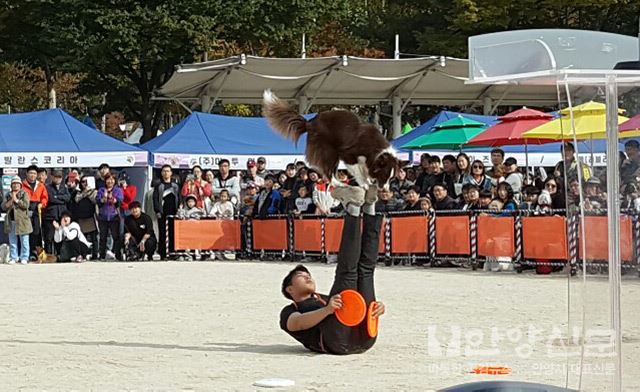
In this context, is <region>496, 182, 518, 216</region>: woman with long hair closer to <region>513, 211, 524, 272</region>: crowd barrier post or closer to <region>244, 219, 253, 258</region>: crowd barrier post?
<region>513, 211, 524, 272</region>: crowd barrier post

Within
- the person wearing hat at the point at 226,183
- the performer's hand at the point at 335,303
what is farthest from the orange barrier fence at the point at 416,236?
the performer's hand at the point at 335,303

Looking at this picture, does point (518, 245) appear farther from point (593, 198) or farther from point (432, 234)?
point (593, 198)

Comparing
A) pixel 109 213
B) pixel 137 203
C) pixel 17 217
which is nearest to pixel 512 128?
pixel 137 203

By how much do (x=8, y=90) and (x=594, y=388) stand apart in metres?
53.5

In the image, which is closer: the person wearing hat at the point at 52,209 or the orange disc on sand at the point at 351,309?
the orange disc on sand at the point at 351,309

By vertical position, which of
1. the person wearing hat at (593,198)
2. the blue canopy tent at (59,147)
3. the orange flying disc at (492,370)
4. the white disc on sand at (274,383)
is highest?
the blue canopy tent at (59,147)

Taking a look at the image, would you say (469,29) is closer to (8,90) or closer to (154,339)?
(8,90)

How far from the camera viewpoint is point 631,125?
6.59 metres

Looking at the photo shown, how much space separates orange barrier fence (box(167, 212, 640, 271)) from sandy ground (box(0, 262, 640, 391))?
0.87 metres

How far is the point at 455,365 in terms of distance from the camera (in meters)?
9.95

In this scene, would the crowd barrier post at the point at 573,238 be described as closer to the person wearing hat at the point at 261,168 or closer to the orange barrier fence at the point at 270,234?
the orange barrier fence at the point at 270,234

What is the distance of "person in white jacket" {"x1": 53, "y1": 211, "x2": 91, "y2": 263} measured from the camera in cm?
2602

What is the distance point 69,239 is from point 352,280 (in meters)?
16.5

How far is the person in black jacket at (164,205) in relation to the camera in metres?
26.2
